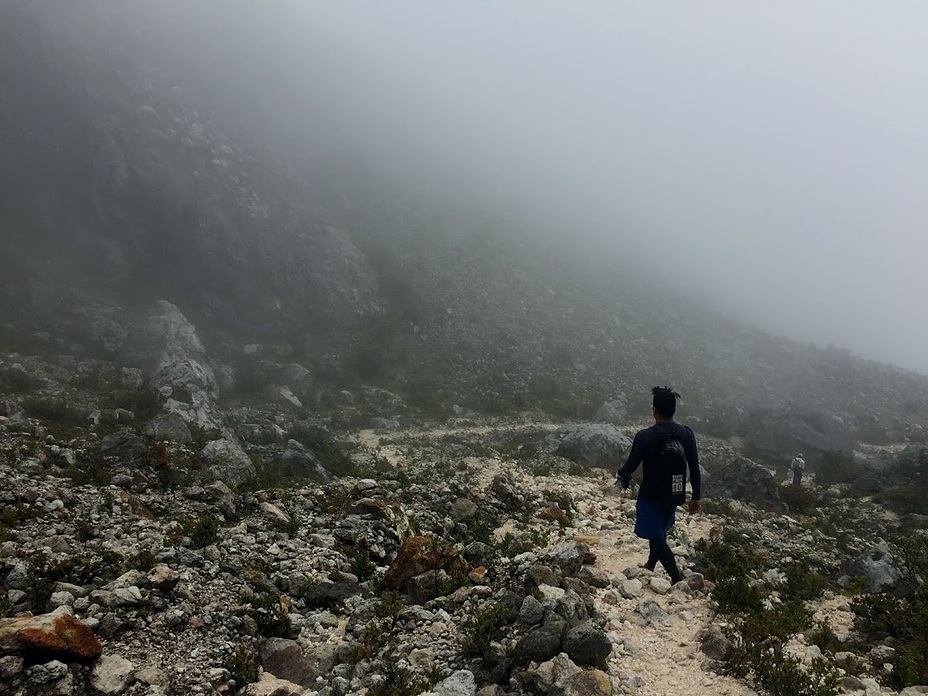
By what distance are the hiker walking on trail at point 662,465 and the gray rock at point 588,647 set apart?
2061mm

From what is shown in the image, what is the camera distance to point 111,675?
553cm

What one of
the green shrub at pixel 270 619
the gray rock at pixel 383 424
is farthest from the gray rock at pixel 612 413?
the green shrub at pixel 270 619

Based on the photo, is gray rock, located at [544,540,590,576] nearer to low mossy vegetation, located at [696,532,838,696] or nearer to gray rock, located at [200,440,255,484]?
low mossy vegetation, located at [696,532,838,696]

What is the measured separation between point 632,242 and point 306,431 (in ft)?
209

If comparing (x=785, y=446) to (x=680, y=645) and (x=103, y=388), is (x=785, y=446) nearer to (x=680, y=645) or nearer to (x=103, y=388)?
(x=680, y=645)

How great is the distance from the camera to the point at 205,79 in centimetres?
5688

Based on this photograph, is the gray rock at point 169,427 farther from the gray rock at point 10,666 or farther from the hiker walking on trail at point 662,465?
the hiker walking on trail at point 662,465

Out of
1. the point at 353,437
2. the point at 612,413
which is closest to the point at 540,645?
the point at 353,437

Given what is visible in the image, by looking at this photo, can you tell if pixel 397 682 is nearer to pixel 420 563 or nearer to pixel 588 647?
pixel 588 647

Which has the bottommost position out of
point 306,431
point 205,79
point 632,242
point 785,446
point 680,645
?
point 306,431

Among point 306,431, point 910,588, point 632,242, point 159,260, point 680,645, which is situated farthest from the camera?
point 632,242

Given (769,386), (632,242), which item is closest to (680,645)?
(769,386)

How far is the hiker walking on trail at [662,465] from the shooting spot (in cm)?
699

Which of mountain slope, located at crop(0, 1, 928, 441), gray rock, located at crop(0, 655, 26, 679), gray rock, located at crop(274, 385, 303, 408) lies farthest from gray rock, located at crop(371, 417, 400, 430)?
gray rock, located at crop(0, 655, 26, 679)
